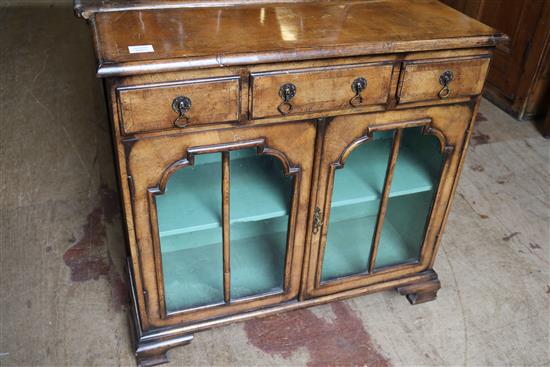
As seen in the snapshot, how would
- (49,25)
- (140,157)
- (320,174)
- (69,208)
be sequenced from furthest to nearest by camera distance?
1. (49,25)
2. (69,208)
3. (320,174)
4. (140,157)

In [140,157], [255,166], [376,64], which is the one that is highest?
[376,64]

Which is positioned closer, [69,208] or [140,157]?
[140,157]

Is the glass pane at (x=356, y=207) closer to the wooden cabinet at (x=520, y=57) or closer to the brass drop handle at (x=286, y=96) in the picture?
the brass drop handle at (x=286, y=96)

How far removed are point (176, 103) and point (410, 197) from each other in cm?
71

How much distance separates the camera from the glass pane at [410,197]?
1.34 meters

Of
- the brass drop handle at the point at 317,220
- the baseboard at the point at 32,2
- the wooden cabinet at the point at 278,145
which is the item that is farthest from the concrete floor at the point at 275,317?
the baseboard at the point at 32,2

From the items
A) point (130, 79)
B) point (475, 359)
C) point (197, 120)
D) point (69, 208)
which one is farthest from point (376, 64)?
point (69, 208)

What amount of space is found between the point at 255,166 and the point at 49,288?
2.66ft

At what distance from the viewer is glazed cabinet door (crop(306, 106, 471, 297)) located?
123 centimetres

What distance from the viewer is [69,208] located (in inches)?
77.2

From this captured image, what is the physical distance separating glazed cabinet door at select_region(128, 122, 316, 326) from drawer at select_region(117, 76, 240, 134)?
0.14 ft

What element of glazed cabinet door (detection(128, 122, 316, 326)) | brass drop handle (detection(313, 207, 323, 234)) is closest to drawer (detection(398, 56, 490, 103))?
glazed cabinet door (detection(128, 122, 316, 326))

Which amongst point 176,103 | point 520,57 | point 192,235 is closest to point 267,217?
point 192,235

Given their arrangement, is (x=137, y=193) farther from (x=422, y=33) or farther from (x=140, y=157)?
(x=422, y=33)
